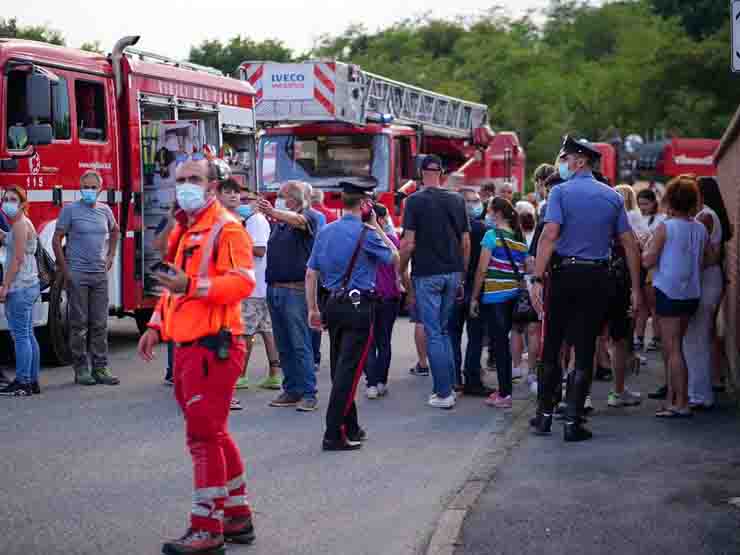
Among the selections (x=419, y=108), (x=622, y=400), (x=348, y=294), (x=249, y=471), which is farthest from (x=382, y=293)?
(x=419, y=108)

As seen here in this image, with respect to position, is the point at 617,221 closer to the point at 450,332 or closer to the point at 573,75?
the point at 450,332

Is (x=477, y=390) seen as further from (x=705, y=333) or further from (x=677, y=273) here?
(x=677, y=273)

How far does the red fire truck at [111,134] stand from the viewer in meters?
12.7

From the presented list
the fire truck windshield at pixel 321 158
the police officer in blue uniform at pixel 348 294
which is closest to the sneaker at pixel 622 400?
the police officer in blue uniform at pixel 348 294

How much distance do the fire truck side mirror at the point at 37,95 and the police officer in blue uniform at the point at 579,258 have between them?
18.0ft

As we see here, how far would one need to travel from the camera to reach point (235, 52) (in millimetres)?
53188

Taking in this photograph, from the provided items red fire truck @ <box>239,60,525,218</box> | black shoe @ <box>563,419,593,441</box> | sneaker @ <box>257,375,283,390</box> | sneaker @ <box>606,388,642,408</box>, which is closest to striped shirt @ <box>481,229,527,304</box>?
sneaker @ <box>606,388,642,408</box>

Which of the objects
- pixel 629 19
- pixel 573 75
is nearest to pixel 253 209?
pixel 573 75

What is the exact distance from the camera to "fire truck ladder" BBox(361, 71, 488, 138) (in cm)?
2003

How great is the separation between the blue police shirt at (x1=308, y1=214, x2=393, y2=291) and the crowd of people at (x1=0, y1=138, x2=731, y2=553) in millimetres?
11

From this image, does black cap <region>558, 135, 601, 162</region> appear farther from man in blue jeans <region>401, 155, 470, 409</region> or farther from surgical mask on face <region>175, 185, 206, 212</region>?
surgical mask on face <region>175, 185, 206, 212</region>

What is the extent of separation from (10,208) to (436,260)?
12.0 feet

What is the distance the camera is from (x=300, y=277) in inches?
422

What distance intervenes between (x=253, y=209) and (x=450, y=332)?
2127mm
